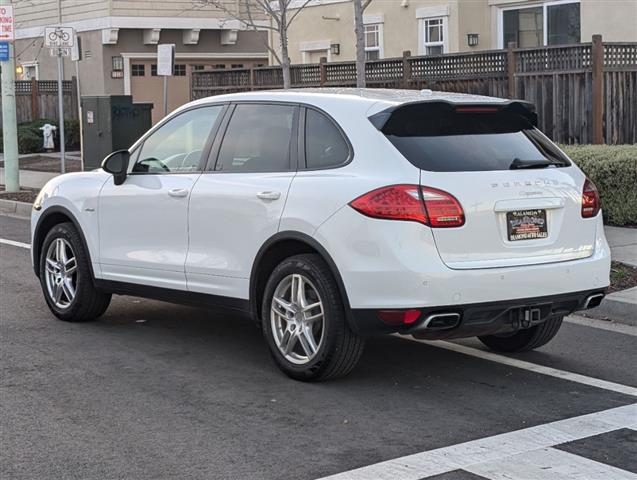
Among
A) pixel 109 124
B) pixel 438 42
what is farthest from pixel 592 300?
pixel 438 42

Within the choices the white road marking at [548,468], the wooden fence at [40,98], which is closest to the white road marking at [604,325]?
the white road marking at [548,468]

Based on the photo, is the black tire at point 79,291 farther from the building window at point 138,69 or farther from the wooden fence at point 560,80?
the building window at point 138,69

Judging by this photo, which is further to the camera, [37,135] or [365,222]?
[37,135]

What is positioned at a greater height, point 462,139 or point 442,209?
point 462,139

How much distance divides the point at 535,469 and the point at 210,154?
11.1 feet

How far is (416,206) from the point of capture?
246 inches

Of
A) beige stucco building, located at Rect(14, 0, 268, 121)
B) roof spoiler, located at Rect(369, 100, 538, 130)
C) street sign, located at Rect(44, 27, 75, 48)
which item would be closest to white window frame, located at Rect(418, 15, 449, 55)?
street sign, located at Rect(44, 27, 75, 48)

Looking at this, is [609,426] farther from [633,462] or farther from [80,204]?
[80,204]

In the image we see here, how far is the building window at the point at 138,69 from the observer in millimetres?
32344

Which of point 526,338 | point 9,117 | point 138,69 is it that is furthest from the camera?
point 138,69

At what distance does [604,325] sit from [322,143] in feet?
10.3

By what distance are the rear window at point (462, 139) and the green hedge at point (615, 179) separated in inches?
237

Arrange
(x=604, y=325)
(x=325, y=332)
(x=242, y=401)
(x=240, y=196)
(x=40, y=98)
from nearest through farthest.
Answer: (x=242, y=401) < (x=325, y=332) < (x=240, y=196) < (x=604, y=325) < (x=40, y=98)

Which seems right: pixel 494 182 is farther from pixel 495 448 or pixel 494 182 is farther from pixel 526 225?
pixel 495 448
